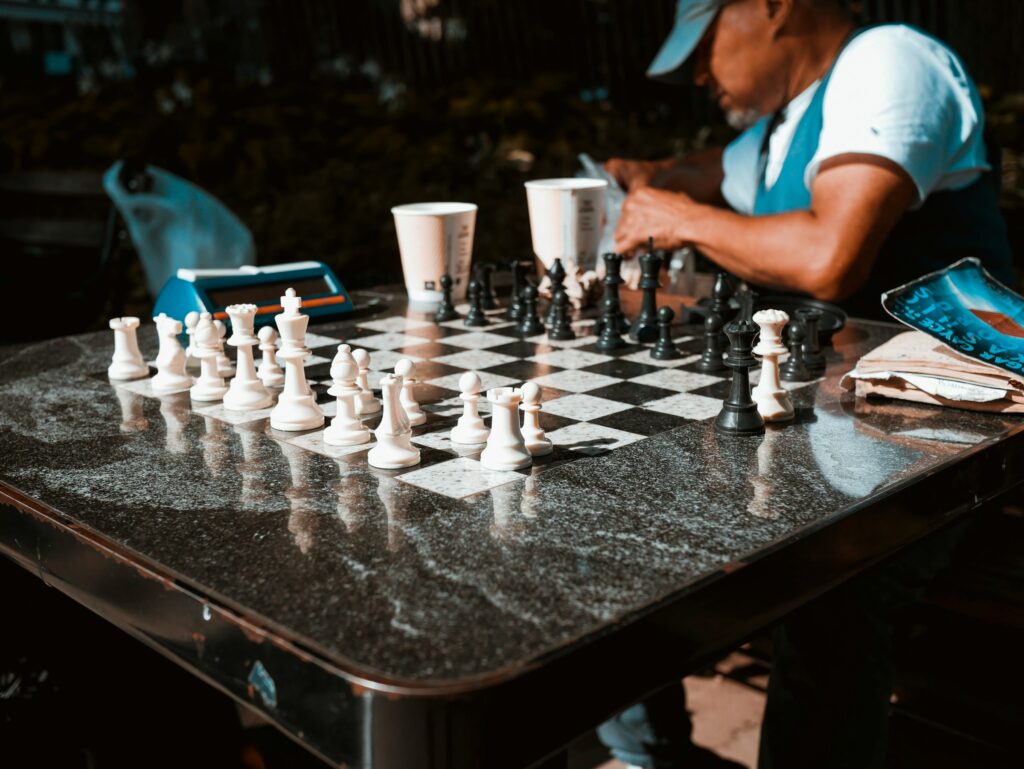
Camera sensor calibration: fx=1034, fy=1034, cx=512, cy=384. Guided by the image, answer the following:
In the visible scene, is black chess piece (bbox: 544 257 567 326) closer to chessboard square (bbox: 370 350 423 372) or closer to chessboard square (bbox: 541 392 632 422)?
chessboard square (bbox: 370 350 423 372)

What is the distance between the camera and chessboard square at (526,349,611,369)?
1.79 metres

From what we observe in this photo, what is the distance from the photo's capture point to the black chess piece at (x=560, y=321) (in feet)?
6.47

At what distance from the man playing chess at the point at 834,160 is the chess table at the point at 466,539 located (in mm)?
603

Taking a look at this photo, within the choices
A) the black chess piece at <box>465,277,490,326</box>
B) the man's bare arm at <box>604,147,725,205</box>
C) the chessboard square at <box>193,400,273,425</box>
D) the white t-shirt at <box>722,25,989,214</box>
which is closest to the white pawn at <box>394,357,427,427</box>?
Result: the chessboard square at <box>193,400,273,425</box>

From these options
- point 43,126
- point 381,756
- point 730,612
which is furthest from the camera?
point 43,126

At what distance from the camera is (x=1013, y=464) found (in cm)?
137

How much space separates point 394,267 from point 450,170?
27.2 inches

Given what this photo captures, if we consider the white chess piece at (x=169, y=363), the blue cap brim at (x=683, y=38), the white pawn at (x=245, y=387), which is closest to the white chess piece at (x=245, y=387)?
the white pawn at (x=245, y=387)

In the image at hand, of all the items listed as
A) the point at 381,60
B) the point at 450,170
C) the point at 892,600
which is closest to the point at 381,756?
the point at 892,600

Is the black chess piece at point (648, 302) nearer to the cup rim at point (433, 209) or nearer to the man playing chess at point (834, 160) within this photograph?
the man playing chess at point (834, 160)

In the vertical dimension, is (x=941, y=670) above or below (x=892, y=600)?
below

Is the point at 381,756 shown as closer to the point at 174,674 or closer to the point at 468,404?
the point at 468,404

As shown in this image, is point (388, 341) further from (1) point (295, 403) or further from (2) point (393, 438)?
(2) point (393, 438)

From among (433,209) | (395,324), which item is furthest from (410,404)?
(433,209)
